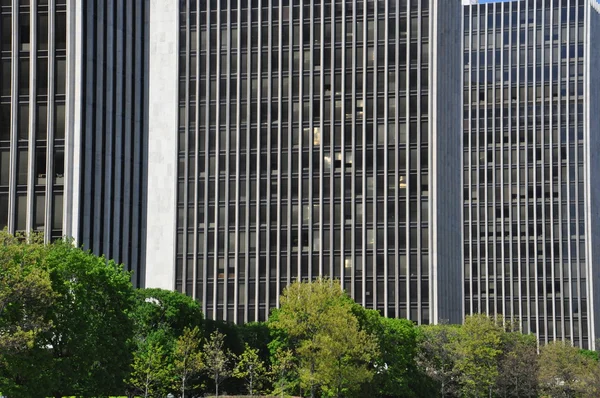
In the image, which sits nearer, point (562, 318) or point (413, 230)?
point (413, 230)

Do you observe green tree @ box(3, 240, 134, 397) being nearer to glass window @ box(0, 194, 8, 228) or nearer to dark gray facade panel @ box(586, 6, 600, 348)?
glass window @ box(0, 194, 8, 228)

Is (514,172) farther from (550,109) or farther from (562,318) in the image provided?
(562,318)

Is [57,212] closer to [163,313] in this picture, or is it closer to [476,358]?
[163,313]

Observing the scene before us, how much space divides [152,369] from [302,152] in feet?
186

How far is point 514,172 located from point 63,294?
147318 millimetres

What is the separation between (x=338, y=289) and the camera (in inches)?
3760

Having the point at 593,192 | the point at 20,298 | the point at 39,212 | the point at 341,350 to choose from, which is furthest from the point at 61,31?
the point at 593,192

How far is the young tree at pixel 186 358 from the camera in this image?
89.2 meters

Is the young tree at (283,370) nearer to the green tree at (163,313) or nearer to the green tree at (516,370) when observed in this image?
the green tree at (163,313)

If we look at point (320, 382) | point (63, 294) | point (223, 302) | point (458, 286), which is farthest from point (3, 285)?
point (458, 286)

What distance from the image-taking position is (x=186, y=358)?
295 feet

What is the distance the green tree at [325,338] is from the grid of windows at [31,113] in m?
25.5

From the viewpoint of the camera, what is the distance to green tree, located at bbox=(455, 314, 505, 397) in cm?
11276

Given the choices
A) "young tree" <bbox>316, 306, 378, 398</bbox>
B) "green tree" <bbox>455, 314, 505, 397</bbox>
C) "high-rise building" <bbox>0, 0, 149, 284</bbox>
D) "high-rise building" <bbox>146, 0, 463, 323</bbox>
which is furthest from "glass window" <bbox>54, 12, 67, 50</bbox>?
"green tree" <bbox>455, 314, 505, 397</bbox>
